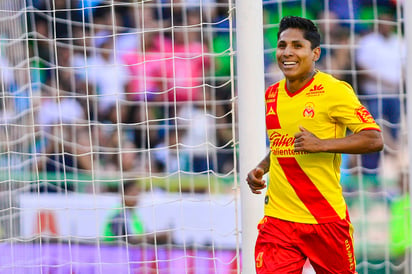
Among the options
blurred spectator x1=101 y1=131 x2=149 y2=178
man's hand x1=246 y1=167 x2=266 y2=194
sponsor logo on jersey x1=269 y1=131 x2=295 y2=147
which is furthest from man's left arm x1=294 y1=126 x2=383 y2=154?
blurred spectator x1=101 y1=131 x2=149 y2=178

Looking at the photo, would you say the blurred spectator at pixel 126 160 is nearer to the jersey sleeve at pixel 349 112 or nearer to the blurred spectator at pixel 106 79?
the blurred spectator at pixel 106 79

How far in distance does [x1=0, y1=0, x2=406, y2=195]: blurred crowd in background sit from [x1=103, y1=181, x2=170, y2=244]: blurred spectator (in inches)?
5.7

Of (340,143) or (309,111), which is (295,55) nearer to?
(309,111)

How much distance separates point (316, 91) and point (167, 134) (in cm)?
274

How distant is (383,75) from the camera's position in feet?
18.0

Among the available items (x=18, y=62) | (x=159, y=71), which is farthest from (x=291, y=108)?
(x=159, y=71)

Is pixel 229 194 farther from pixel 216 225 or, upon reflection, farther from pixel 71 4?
pixel 71 4

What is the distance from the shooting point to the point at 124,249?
222 inches

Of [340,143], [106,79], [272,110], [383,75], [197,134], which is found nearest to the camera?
[340,143]

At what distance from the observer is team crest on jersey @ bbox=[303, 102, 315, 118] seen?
3057 mm

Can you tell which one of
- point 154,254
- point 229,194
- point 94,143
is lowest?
point 154,254

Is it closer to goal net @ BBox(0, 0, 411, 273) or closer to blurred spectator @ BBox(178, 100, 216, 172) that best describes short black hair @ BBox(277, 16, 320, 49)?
goal net @ BBox(0, 0, 411, 273)

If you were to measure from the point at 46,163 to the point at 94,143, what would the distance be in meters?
0.43

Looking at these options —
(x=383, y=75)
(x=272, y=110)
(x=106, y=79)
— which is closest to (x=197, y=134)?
(x=106, y=79)
